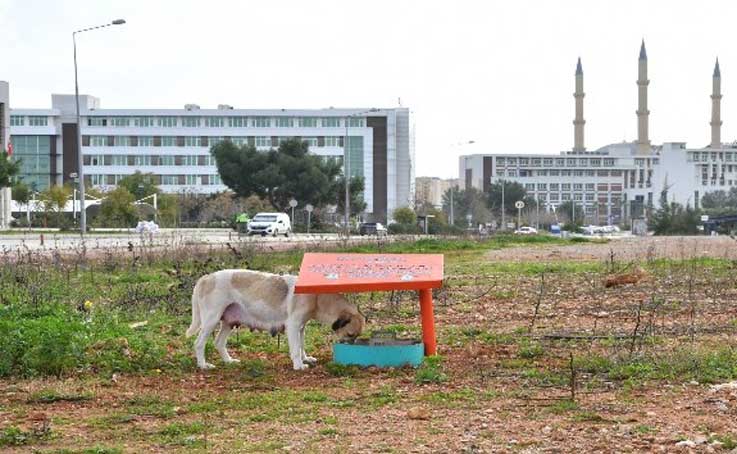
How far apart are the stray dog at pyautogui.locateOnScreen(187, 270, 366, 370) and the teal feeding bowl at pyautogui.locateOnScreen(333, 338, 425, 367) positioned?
0.40 m

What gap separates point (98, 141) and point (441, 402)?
117 meters

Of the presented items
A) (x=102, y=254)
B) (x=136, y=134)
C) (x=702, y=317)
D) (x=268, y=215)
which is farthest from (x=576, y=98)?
(x=702, y=317)

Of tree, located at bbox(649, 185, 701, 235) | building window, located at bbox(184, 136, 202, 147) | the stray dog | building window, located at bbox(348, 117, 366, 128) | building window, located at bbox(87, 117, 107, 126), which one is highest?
building window, located at bbox(87, 117, 107, 126)

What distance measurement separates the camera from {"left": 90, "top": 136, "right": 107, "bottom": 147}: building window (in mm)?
122025

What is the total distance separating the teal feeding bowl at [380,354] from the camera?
11156 mm

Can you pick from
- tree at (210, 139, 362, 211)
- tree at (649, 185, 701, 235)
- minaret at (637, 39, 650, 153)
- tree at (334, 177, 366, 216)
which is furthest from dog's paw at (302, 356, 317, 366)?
minaret at (637, 39, 650, 153)

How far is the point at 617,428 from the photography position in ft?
26.7

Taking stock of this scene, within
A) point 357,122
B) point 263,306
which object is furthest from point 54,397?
point 357,122

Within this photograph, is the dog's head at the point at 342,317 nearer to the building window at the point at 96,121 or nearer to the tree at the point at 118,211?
the tree at the point at 118,211

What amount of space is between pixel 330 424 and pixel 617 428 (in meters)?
2.02

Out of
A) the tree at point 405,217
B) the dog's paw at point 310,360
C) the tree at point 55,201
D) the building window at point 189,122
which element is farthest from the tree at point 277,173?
the dog's paw at point 310,360

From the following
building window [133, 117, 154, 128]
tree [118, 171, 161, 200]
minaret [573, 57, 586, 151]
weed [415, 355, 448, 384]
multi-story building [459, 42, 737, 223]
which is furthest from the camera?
multi-story building [459, 42, 737, 223]

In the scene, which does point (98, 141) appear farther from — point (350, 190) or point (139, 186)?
point (350, 190)

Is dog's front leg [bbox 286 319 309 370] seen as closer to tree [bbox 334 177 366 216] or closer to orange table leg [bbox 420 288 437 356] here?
orange table leg [bbox 420 288 437 356]
